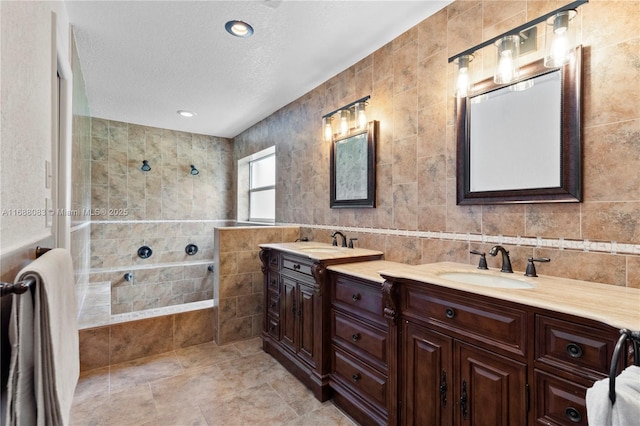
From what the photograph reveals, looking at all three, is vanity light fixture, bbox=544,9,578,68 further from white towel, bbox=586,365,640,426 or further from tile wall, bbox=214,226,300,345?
tile wall, bbox=214,226,300,345

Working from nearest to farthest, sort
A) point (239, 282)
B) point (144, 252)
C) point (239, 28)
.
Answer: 1. point (239, 28)
2. point (239, 282)
3. point (144, 252)

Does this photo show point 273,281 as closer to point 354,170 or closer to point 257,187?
point 354,170

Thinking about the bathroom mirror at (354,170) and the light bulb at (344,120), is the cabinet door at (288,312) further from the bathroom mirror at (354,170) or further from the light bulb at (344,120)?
the light bulb at (344,120)

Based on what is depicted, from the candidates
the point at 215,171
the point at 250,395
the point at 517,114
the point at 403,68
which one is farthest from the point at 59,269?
the point at 215,171

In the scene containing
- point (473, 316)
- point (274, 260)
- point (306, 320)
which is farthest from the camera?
point (274, 260)

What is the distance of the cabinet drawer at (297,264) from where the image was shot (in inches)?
91.0

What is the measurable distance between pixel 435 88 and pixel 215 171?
420 cm

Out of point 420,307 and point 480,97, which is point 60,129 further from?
point 480,97

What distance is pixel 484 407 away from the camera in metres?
1.23

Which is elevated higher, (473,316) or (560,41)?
(560,41)

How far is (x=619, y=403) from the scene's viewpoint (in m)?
0.69

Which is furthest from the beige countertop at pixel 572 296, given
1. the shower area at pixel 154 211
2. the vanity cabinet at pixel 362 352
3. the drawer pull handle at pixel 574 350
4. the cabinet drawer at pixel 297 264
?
the shower area at pixel 154 211

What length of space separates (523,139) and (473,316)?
0.96m

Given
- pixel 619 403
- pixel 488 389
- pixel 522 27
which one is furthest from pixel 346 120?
pixel 619 403
